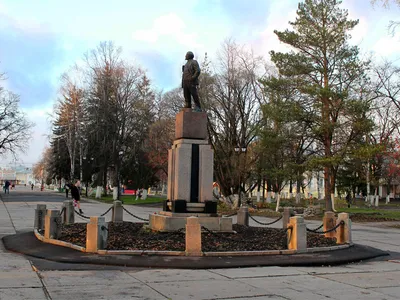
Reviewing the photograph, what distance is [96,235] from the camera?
1105cm

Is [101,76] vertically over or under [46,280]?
over

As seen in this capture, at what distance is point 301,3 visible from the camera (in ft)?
102

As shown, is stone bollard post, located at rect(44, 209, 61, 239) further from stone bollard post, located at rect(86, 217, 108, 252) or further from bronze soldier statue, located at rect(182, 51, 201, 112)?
bronze soldier statue, located at rect(182, 51, 201, 112)

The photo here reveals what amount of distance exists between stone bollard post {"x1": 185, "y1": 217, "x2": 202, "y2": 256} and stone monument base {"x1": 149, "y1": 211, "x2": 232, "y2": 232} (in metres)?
2.89

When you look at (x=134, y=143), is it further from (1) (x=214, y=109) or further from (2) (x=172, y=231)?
(2) (x=172, y=231)

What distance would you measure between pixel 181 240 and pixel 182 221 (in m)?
1.36

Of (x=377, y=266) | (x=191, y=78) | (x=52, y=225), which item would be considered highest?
(x=191, y=78)

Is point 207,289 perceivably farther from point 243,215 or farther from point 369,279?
point 243,215

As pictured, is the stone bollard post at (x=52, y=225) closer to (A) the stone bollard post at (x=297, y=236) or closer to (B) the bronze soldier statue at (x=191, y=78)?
(B) the bronze soldier statue at (x=191, y=78)

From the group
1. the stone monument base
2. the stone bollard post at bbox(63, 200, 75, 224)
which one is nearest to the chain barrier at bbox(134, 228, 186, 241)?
the stone monument base

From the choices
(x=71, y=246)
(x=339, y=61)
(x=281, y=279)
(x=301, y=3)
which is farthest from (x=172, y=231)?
(x=301, y=3)

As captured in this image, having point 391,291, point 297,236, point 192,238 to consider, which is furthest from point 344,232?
point 391,291

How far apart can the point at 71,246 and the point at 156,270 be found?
3.42 metres

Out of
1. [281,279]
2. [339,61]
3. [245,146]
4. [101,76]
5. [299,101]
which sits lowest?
[281,279]
